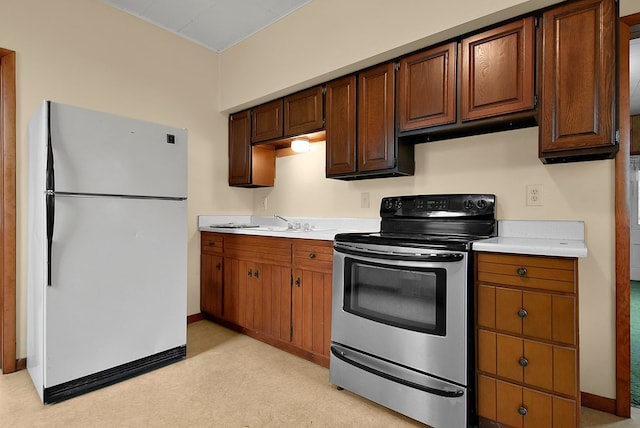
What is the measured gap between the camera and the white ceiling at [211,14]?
2.87m

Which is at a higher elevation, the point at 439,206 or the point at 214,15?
the point at 214,15

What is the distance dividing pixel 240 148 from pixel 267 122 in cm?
47

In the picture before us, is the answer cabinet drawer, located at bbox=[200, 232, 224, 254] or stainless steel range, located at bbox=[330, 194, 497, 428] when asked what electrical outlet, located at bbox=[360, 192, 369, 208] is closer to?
stainless steel range, located at bbox=[330, 194, 497, 428]

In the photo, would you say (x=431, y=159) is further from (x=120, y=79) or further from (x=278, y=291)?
(x=120, y=79)

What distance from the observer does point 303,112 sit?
298cm

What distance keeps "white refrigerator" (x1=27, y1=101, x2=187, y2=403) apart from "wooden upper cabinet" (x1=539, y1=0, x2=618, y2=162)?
2.33 meters

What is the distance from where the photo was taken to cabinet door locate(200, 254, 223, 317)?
10.8ft

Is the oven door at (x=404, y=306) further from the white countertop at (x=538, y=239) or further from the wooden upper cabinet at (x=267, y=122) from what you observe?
the wooden upper cabinet at (x=267, y=122)

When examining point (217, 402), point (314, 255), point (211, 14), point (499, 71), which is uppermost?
point (211, 14)

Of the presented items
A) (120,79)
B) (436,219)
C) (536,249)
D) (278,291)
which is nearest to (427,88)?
(436,219)

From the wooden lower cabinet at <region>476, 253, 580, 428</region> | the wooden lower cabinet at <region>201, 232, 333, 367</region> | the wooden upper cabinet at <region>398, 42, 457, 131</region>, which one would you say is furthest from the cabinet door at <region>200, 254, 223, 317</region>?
the wooden lower cabinet at <region>476, 253, 580, 428</region>

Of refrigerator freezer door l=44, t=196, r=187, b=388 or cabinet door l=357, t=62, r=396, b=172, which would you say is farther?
cabinet door l=357, t=62, r=396, b=172

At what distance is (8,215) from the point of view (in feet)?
7.84

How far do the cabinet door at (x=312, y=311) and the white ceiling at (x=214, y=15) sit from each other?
2216mm
